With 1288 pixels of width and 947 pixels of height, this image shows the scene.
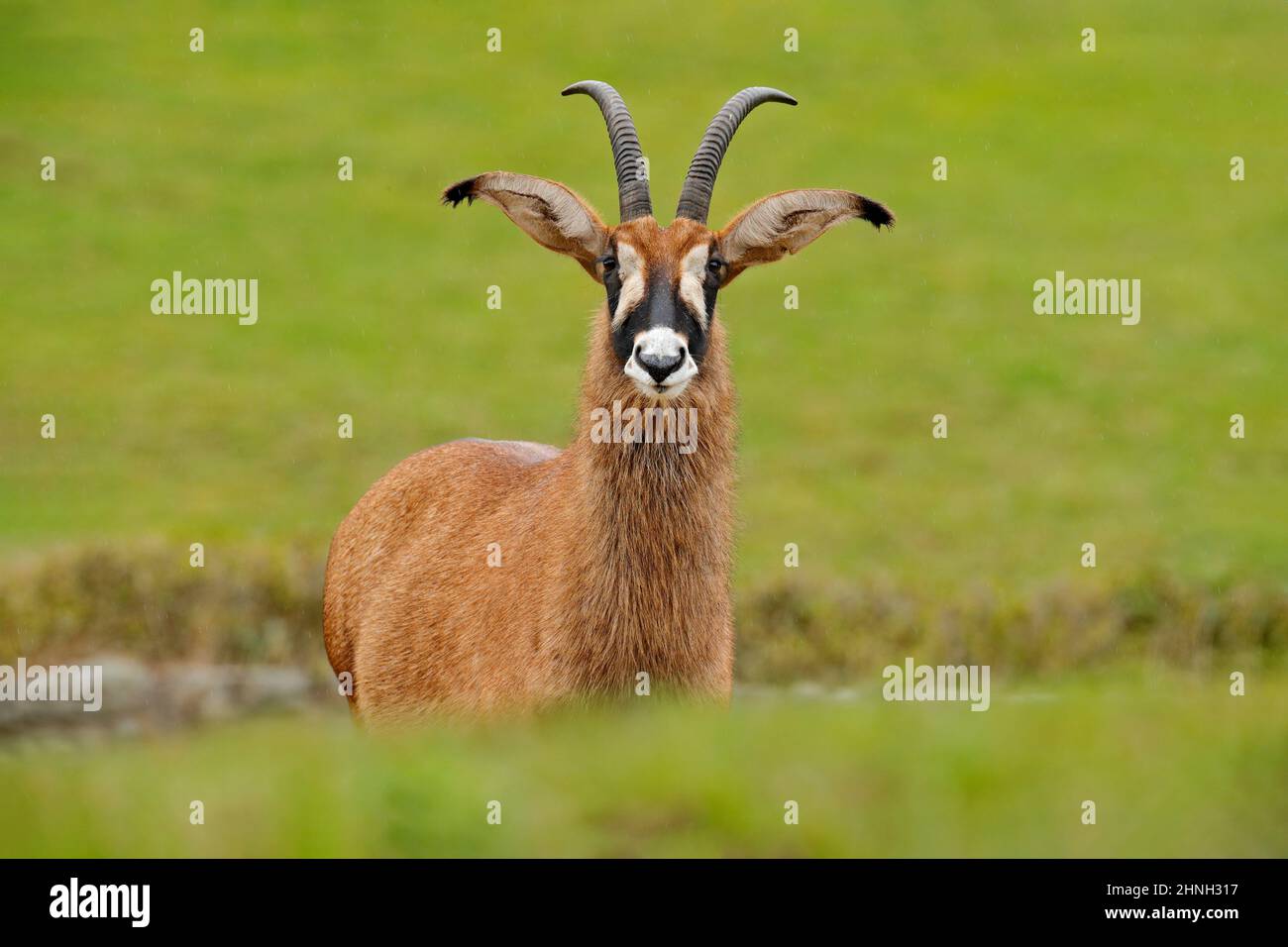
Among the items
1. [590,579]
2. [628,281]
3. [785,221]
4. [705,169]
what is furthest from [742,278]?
[590,579]

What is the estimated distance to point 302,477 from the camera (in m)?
39.2

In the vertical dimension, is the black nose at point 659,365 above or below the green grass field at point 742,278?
below

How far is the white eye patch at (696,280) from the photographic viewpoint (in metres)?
10.4

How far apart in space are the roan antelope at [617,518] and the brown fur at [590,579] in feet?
0.04

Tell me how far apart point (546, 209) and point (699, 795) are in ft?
21.5

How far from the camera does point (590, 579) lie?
10.3 metres

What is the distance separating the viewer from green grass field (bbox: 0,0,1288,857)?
18.0 feet

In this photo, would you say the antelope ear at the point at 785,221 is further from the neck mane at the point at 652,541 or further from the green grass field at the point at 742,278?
the green grass field at the point at 742,278

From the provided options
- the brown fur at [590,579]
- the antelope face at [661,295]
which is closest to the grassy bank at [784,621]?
the brown fur at [590,579]

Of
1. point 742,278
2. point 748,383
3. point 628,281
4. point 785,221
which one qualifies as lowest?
point 628,281

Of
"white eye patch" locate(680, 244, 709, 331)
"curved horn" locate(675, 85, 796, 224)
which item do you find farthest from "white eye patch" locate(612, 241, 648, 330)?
"curved horn" locate(675, 85, 796, 224)

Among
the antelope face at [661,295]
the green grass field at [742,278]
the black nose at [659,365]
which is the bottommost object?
the black nose at [659,365]

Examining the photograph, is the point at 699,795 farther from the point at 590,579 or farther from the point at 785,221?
the point at 785,221
